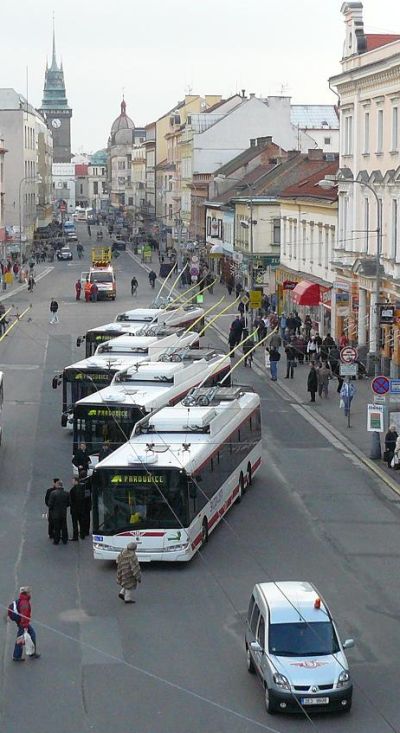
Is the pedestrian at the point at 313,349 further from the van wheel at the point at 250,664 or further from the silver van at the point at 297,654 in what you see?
the silver van at the point at 297,654

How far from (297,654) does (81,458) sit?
12.2m

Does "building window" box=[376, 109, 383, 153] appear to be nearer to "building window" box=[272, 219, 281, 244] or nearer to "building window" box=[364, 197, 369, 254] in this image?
"building window" box=[364, 197, 369, 254]

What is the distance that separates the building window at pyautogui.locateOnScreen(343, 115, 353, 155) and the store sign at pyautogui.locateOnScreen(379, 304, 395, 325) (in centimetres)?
1233

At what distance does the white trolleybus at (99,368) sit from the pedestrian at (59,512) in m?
10.1

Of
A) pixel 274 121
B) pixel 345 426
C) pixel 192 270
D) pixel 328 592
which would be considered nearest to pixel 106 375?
pixel 345 426

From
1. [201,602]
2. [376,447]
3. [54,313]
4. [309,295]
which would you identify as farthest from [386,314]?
[54,313]

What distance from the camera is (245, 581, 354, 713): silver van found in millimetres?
16078

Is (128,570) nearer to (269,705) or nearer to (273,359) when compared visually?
(269,705)

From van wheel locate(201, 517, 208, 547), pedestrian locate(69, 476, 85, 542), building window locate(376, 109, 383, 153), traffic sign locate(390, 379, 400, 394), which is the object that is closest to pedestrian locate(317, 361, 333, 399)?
building window locate(376, 109, 383, 153)

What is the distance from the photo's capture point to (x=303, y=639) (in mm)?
16734

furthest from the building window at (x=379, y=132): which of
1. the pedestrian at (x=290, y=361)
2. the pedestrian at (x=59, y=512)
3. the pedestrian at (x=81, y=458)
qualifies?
the pedestrian at (x=59, y=512)

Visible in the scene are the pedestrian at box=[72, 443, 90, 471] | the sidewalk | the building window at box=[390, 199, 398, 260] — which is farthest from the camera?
the building window at box=[390, 199, 398, 260]

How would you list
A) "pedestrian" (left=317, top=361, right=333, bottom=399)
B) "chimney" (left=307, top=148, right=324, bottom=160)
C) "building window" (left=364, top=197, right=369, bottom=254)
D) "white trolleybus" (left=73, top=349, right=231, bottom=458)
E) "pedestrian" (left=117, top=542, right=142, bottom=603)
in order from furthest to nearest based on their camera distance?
1. "chimney" (left=307, top=148, right=324, bottom=160)
2. "building window" (left=364, top=197, right=369, bottom=254)
3. "pedestrian" (left=317, top=361, right=333, bottom=399)
4. "white trolleybus" (left=73, top=349, right=231, bottom=458)
5. "pedestrian" (left=117, top=542, right=142, bottom=603)

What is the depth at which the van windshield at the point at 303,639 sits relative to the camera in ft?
54.4
